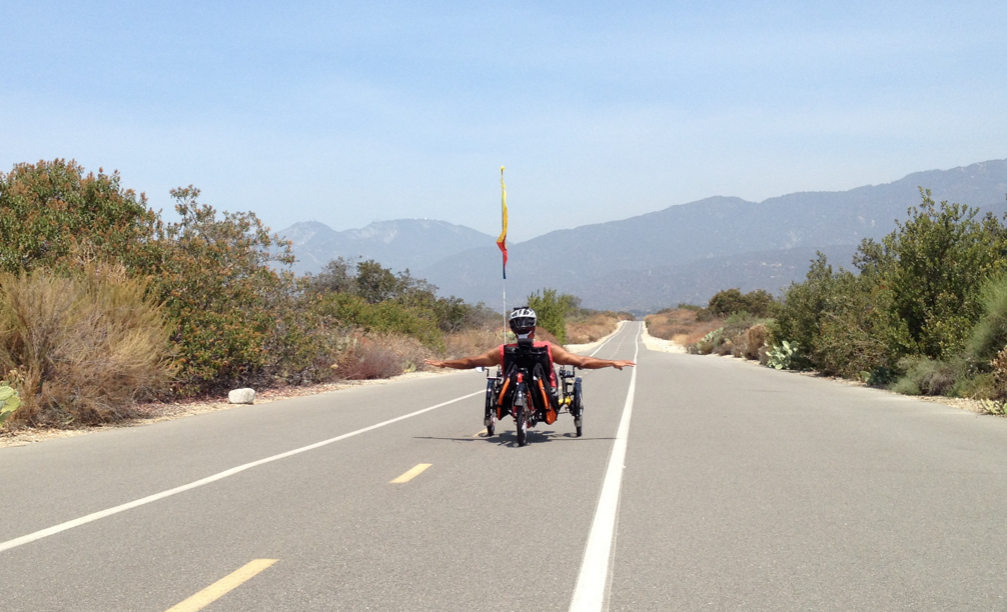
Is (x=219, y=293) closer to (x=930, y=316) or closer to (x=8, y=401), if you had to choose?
(x=8, y=401)

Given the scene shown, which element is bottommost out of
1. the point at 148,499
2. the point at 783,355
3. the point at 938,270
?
the point at 783,355

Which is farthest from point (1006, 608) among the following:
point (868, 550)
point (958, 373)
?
point (958, 373)

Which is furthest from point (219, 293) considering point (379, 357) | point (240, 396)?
point (379, 357)

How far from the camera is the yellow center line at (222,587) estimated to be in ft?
16.6

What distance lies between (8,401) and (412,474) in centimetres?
673

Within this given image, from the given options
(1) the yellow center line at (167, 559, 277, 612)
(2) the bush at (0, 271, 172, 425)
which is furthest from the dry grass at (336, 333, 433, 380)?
(1) the yellow center line at (167, 559, 277, 612)

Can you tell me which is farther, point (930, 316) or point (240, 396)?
point (930, 316)

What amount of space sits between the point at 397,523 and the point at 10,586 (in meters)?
2.64

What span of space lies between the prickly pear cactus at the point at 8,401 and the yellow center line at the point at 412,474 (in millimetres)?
6313

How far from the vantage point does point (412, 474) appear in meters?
9.37

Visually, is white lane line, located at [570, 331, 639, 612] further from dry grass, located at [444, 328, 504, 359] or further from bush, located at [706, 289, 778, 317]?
bush, located at [706, 289, 778, 317]

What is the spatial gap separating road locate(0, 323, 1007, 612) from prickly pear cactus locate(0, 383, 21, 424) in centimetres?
106

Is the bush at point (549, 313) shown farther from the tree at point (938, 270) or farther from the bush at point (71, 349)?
the bush at point (71, 349)

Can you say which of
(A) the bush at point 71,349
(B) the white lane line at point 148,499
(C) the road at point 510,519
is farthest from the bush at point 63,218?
(B) the white lane line at point 148,499
